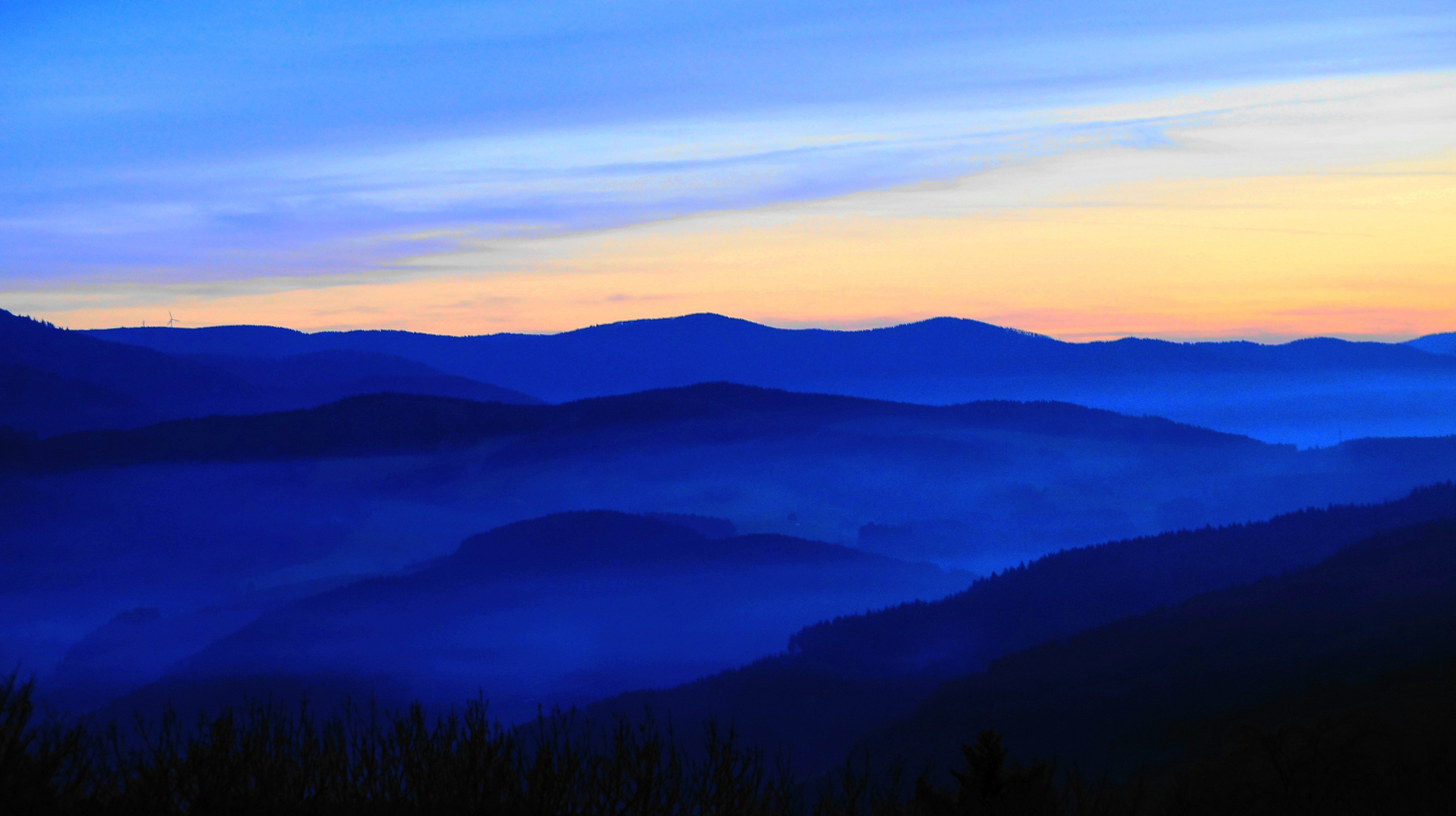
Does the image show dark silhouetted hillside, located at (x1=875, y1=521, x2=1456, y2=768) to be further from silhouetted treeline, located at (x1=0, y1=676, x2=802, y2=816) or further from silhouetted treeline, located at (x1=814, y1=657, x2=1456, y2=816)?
silhouetted treeline, located at (x1=0, y1=676, x2=802, y2=816)

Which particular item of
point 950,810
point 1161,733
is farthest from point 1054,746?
point 950,810

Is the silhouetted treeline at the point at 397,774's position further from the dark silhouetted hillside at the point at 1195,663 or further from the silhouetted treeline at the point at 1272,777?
the dark silhouetted hillside at the point at 1195,663

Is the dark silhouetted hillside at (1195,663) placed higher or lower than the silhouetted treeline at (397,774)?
lower

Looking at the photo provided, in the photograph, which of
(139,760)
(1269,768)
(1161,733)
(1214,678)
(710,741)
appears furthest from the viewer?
(1214,678)

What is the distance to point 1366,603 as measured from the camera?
175 metres

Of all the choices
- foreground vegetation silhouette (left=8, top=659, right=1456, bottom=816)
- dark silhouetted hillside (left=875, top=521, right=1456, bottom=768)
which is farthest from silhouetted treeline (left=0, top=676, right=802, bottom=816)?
dark silhouetted hillside (left=875, top=521, right=1456, bottom=768)

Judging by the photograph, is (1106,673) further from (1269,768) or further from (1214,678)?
(1269,768)

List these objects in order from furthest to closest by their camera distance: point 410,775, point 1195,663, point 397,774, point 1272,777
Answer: point 1195,663, point 1272,777, point 397,774, point 410,775

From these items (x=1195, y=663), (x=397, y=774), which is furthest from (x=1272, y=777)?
(x=1195, y=663)

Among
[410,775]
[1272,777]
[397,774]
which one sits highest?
[410,775]

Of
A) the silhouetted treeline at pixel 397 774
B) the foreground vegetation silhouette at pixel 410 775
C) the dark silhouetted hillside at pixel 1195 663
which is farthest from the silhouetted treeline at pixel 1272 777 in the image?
the dark silhouetted hillside at pixel 1195 663

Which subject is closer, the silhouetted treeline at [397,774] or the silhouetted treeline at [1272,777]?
the silhouetted treeline at [397,774]

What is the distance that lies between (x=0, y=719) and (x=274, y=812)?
614 centimetres

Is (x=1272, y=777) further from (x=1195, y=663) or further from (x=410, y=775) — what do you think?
(x=1195, y=663)
